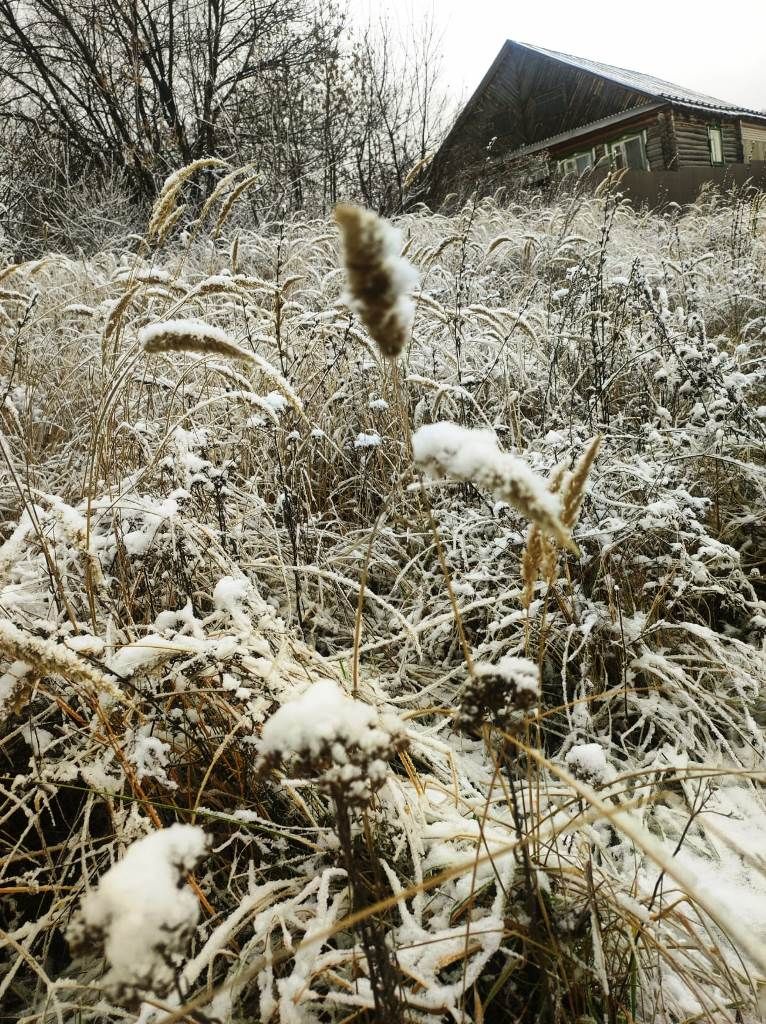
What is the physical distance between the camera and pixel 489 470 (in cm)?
49

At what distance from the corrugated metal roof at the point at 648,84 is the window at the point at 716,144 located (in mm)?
608

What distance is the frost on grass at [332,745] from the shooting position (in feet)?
1.69

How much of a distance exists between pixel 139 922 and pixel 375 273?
0.45 meters

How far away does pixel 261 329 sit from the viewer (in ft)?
8.41

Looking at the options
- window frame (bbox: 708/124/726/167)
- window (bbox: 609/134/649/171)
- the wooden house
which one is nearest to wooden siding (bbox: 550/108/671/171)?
the wooden house

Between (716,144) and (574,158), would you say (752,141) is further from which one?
(574,158)

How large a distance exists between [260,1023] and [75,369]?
246cm

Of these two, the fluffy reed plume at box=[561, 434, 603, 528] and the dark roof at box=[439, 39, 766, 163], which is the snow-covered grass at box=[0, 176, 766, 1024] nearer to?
the fluffy reed plume at box=[561, 434, 603, 528]

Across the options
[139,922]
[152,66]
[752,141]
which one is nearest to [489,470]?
[139,922]

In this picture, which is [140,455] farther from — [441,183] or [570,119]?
[570,119]

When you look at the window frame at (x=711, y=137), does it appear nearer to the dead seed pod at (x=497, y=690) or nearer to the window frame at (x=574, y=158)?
the window frame at (x=574, y=158)

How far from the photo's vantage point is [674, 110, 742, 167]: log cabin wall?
64.7 feet

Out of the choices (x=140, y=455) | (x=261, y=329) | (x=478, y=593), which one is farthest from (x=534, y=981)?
(x=261, y=329)

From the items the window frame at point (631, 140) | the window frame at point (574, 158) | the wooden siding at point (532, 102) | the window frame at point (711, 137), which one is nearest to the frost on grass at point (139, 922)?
the wooden siding at point (532, 102)
